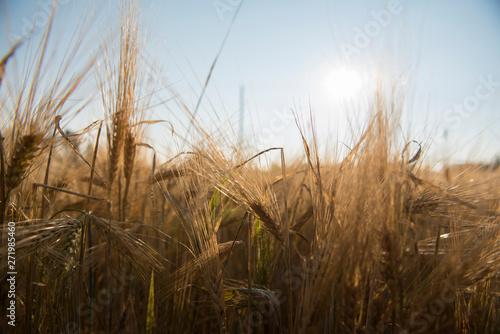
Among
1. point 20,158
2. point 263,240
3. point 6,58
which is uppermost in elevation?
point 6,58

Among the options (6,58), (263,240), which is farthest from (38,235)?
(263,240)

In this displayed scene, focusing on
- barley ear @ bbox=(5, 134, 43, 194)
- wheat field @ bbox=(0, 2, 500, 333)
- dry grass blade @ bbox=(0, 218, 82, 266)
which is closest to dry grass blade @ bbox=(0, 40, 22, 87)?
wheat field @ bbox=(0, 2, 500, 333)

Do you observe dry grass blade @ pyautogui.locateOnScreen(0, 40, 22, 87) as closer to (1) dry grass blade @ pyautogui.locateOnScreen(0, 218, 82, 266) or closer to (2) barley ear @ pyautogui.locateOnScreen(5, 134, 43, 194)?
(2) barley ear @ pyautogui.locateOnScreen(5, 134, 43, 194)

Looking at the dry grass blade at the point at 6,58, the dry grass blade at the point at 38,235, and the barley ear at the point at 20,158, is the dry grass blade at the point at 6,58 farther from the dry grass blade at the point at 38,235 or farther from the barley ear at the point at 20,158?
the dry grass blade at the point at 38,235

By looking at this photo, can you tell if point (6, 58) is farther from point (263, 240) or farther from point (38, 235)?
point (263, 240)

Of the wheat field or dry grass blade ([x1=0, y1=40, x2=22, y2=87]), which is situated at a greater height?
A: dry grass blade ([x1=0, y1=40, x2=22, y2=87])

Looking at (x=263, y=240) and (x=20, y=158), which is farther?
(x=263, y=240)

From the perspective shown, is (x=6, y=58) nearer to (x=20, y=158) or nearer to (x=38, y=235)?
(x=20, y=158)

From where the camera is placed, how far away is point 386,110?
2.91 ft

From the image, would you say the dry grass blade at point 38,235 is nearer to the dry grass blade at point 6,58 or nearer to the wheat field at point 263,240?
the wheat field at point 263,240

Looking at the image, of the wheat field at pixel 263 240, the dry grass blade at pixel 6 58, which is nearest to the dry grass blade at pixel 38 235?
the wheat field at pixel 263 240

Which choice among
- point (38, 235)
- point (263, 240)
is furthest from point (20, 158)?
point (263, 240)

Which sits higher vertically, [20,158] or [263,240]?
[20,158]

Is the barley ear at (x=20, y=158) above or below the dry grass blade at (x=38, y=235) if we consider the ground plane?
above
